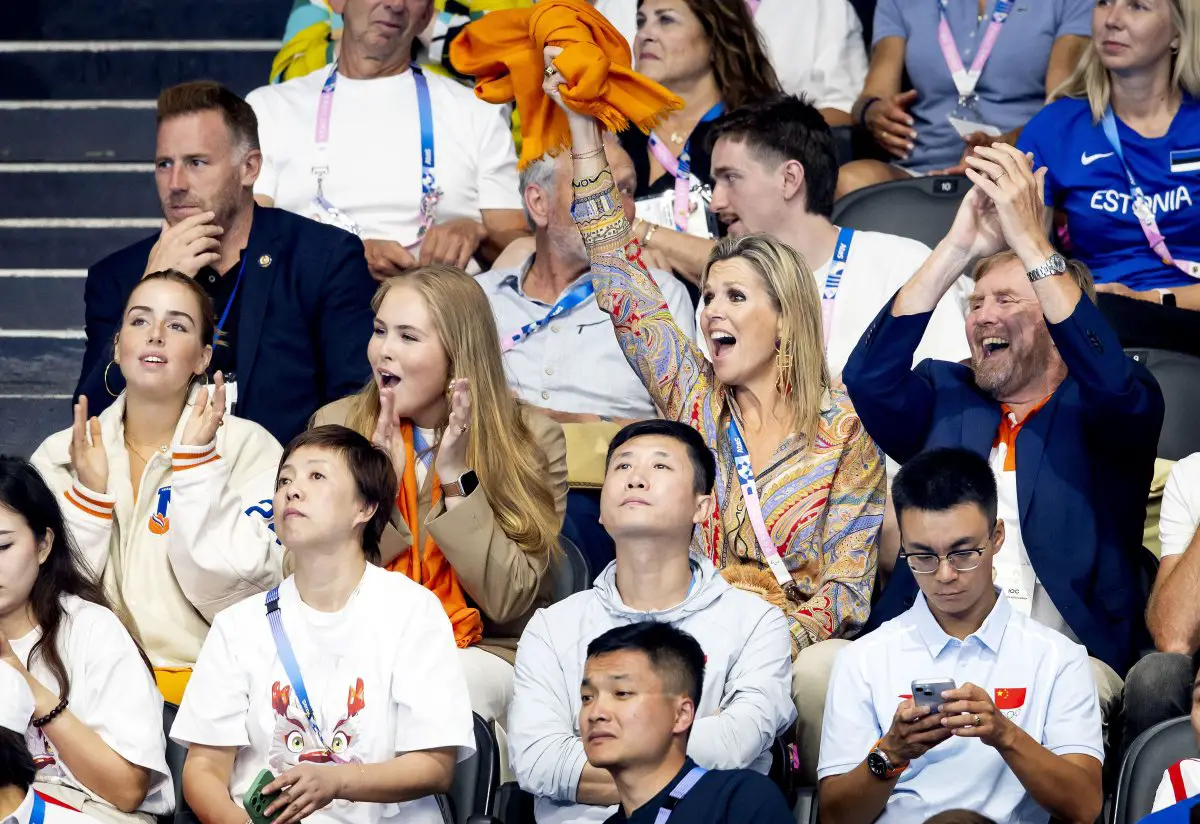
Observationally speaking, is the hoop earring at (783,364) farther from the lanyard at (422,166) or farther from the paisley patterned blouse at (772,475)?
the lanyard at (422,166)

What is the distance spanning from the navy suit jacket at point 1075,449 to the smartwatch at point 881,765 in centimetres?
72

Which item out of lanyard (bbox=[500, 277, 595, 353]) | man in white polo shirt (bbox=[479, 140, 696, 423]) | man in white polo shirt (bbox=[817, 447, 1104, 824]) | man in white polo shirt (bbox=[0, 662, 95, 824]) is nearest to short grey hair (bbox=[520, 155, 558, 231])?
man in white polo shirt (bbox=[479, 140, 696, 423])

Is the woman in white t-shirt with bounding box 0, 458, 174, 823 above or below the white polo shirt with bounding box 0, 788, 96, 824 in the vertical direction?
above

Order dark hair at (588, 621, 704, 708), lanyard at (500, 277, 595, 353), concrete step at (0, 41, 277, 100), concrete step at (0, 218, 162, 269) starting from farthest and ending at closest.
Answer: concrete step at (0, 41, 277, 100)
concrete step at (0, 218, 162, 269)
lanyard at (500, 277, 595, 353)
dark hair at (588, 621, 704, 708)

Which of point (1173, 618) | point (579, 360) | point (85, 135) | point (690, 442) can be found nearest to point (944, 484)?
point (690, 442)

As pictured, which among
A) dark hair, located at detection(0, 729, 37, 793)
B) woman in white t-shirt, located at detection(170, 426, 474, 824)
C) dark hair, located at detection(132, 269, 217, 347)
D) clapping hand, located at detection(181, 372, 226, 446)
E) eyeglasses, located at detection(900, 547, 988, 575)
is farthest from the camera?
dark hair, located at detection(132, 269, 217, 347)

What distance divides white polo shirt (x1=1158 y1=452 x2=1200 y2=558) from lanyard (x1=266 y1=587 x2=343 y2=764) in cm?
175

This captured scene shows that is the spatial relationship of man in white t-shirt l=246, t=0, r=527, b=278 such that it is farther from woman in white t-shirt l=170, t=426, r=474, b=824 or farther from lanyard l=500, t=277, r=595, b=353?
woman in white t-shirt l=170, t=426, r=474, b=824

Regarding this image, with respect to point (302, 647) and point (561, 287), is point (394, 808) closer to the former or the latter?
point (302, 647)

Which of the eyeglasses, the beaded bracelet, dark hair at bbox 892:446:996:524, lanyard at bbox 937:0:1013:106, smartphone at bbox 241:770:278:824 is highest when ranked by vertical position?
lanyard at bbox 937:0:1013:106

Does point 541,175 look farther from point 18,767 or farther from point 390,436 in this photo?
point 18,767

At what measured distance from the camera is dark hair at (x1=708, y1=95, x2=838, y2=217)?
4.75 m

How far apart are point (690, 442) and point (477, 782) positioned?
75cm

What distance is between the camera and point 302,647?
10.6ft
